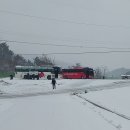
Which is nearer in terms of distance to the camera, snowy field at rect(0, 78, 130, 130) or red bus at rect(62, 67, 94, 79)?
snowy field at rect(0, 78, 130, 130)

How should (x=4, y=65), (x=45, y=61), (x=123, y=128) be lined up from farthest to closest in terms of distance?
(x=45, y=61), (x=4, y=65), (x=123, y=128)

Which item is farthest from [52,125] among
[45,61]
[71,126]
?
[45,61]

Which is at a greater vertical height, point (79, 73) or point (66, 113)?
point (79, 73)

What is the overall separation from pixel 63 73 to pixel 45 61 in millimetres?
73302

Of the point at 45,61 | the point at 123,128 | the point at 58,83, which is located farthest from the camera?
the point at 45,61

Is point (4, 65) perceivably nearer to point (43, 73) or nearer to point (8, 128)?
point (43, 73)

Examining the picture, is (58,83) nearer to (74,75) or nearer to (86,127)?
(74,75)

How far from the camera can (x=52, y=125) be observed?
19.4 m

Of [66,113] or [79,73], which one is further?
[79,73]

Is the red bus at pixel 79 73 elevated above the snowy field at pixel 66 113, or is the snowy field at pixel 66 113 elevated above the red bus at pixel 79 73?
the red bus at pixel 79 73

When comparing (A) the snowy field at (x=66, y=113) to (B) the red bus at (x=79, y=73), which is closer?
(A) the snowy field at (x=66, y=113)

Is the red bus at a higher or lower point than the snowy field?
higher

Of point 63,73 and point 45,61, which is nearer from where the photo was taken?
point 63,73

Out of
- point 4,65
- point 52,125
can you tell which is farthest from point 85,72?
point 52,125
